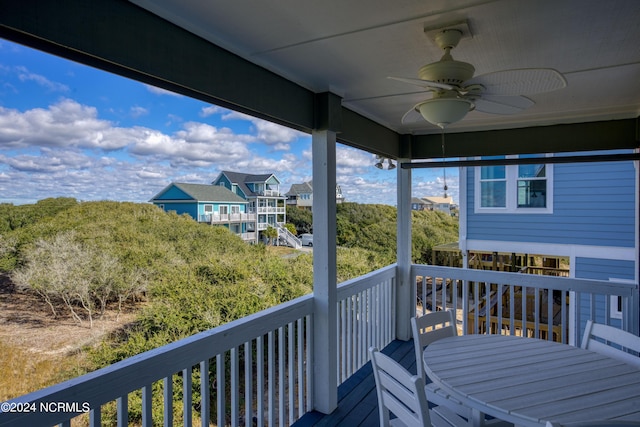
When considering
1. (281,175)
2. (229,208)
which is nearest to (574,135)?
(281,175)

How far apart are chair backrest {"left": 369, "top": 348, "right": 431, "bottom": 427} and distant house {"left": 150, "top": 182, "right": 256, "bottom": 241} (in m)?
1.95

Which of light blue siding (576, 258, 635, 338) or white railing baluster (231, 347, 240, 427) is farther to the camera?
light blue siding (576, 258, 635, 338)

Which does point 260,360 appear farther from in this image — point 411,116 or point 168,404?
point 411,116

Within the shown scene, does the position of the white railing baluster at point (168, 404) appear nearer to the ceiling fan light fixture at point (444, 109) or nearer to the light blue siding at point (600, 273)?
the ceiling fan light fixture at point (444, 109)

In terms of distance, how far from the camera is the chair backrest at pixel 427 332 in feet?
7.91

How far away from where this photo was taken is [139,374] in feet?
4.98

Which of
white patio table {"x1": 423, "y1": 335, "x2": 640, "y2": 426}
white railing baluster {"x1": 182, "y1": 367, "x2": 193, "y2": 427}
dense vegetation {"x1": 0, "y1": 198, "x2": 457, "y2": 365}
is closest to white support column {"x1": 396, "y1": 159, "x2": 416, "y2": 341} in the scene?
dense vegetation {"x1": 0, "y1": 198, "x2": 457, "y2": 365}

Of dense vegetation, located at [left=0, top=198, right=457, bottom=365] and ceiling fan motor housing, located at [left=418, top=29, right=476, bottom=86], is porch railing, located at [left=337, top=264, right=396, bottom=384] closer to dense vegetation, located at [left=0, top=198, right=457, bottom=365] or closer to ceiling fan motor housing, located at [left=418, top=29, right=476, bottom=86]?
dense vegetation, located at [left=0, top=198, right=457, bottom=365]

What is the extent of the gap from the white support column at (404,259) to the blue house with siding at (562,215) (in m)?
2.01

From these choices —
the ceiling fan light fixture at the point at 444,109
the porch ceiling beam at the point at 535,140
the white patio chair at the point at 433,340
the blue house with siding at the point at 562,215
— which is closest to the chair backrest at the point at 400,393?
the white patio chair at the point at 433,340

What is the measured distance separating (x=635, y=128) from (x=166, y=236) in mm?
4316

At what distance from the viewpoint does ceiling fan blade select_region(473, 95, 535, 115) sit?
6.02 ft

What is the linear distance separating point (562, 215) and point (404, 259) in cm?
317

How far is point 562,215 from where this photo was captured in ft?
18.5
